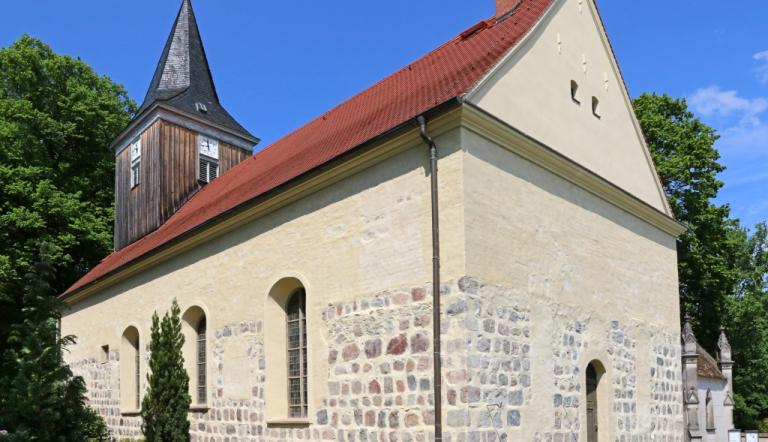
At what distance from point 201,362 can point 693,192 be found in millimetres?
21534

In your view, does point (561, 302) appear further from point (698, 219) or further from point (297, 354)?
point (698, 219)

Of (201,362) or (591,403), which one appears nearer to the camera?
(591,403)

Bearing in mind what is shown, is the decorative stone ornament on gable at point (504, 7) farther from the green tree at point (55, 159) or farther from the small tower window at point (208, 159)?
the green tree at point (55, 159)

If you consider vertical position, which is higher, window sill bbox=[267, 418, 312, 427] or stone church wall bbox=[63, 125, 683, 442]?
stone church wall bbox=[63, 125, 683, 442]

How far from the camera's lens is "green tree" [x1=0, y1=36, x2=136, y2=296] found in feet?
86.9

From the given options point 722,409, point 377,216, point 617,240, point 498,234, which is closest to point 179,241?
point 377,216

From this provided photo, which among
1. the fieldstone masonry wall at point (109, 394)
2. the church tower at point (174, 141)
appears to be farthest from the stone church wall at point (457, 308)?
the church tower at point (174, 141)

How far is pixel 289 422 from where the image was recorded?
11852 millimetres

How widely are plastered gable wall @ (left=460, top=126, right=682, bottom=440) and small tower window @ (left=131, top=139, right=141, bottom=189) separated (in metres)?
15.9

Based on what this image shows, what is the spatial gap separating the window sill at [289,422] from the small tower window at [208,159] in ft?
40.7

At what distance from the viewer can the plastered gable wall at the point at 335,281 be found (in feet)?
32.5

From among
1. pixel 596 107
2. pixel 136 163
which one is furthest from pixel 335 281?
pixel 136 163

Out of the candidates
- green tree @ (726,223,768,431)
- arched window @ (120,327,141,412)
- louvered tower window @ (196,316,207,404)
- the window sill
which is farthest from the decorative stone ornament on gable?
green tree @ (726,223,768,431)

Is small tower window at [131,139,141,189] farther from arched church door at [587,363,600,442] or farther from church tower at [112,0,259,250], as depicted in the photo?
arched church door at [587,363,600,442]
